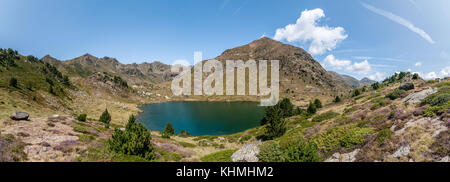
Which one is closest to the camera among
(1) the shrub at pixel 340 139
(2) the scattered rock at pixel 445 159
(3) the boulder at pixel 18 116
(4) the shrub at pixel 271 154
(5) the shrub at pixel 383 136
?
(2) the scattered rock at pixel 445 159

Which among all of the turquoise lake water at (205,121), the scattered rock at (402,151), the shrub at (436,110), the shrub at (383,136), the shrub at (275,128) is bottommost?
the turquoise lake water at (205,121)

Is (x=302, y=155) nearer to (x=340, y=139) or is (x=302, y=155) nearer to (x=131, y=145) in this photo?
(x=340, y=139)

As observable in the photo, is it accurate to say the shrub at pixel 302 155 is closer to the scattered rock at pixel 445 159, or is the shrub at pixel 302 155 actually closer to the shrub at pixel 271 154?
the shrub at pixel 271 154

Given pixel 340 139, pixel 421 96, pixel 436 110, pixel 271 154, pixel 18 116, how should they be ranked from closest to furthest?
pixel 436 110 → pixel 271 154 → pixel 340 139 → pixel 18 116 → pixel 421 96

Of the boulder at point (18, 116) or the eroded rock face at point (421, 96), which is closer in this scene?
the eroded rock face at point (421, 96)

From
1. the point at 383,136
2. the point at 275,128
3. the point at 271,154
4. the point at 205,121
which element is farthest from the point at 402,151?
the point at 205,121

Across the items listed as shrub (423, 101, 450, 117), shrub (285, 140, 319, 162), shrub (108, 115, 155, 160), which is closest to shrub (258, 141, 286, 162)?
shrub (285, 140, 319, 162)

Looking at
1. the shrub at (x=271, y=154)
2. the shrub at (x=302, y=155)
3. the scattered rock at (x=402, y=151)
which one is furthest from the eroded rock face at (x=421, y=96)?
the shrub at (x=271, y=154)

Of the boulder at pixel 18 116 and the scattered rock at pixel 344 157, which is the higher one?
the boulder at pixel 18 116

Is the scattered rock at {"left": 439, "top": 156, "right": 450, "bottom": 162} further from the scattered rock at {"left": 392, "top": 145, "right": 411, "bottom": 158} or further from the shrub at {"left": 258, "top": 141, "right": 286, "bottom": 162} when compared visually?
the shrub at {"left": 258, "top": 141, "right": 286, "bottom": 162}
